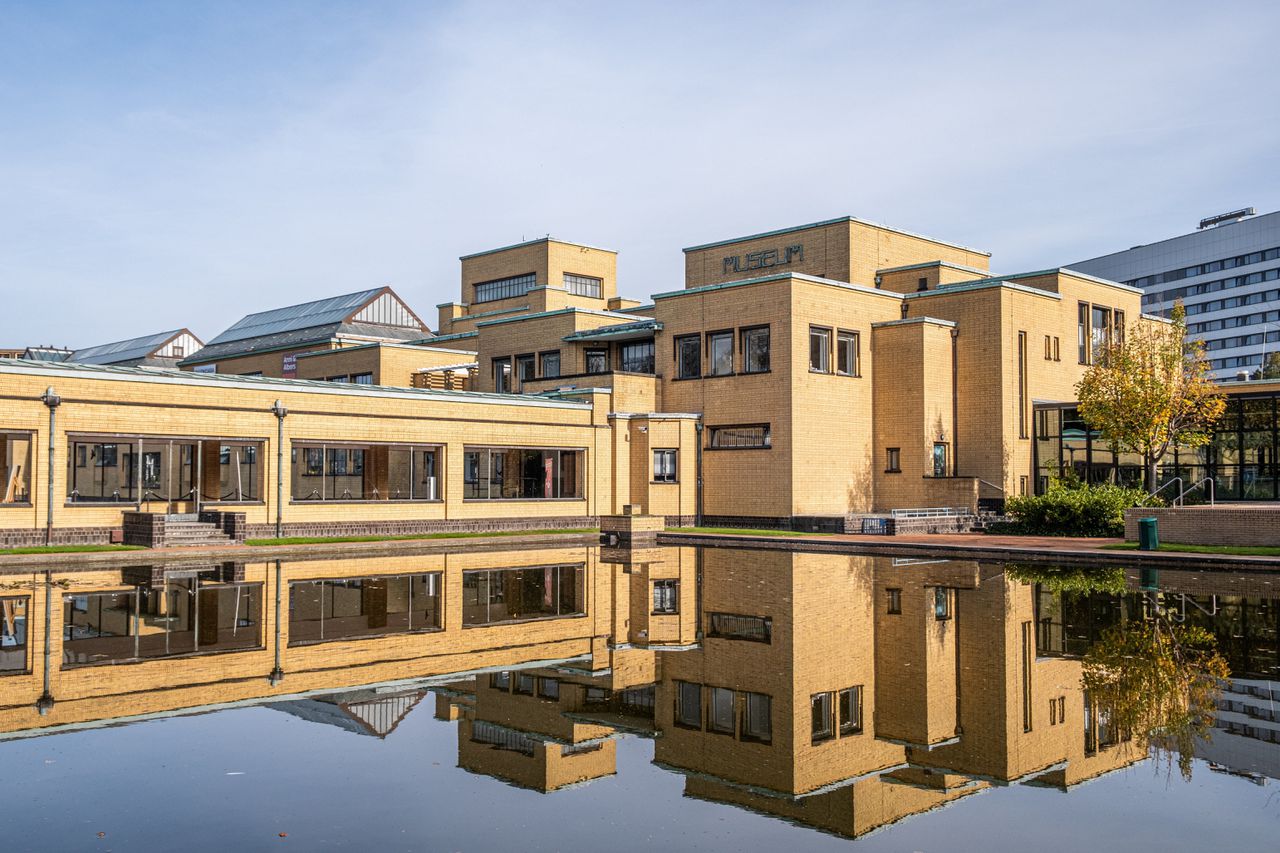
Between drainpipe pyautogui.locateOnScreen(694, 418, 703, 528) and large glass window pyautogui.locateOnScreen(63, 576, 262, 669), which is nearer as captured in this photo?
large glass window pyautogui.locateOnScreen(63, 576, 262, 669)

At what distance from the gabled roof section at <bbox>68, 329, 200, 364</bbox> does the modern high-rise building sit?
97.5 metres

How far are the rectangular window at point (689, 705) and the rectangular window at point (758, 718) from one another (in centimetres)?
49

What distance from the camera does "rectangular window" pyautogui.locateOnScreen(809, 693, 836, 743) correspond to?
35.0 ft

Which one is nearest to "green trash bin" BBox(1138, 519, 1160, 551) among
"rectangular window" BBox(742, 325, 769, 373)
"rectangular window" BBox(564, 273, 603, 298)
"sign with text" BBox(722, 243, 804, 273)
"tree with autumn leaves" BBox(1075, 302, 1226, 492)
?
"tree with autumn leaves" BBox(1075, 302, 1226, 492)

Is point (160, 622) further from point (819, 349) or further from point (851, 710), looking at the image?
point (819, 349)

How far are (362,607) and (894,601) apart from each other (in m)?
9.81

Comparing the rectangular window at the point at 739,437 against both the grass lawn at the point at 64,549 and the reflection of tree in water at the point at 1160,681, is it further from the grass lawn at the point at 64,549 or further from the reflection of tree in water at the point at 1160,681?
the reflection of tree in water at the point at 1160,681

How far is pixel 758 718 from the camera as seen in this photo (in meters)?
11.3

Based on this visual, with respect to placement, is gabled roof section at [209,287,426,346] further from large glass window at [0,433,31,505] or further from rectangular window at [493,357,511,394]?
large glass window at [0,433,31,505]

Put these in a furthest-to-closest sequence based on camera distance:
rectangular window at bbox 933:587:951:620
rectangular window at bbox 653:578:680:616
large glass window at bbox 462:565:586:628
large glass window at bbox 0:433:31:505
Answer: large glass window at bbox 0:433:31:505, rectangular window at bbox 653:578:680:616, large glass window at bbox 462:565:586:628, rectangular window at bbox 933:587:951:620

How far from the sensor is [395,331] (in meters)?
67.3

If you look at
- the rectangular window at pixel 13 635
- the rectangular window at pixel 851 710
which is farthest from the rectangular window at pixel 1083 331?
the rectangular window at pixel 13 635

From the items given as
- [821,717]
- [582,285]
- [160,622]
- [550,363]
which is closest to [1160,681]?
[821,717]

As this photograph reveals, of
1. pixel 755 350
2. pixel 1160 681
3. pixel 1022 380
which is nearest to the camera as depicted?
pixel 1160 681
